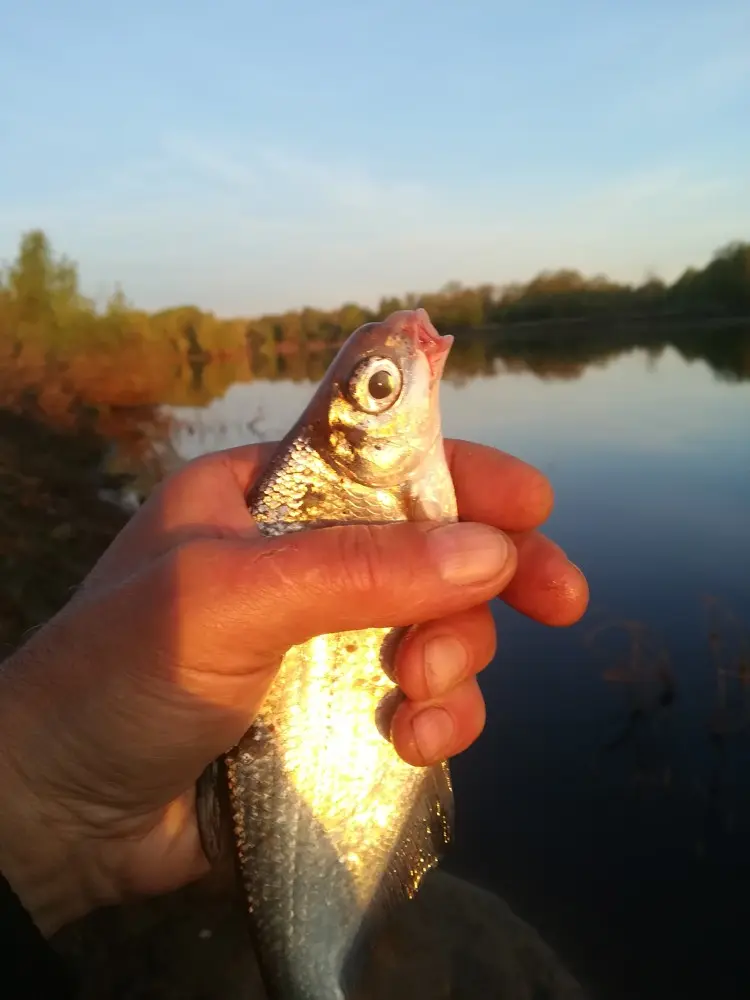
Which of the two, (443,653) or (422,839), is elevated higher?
(443,653)

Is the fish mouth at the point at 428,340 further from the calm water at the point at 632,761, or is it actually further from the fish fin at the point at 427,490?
the calm water at the point at 632,761

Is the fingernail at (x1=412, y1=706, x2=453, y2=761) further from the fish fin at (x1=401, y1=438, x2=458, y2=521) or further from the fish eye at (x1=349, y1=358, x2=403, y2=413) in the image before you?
the fish eye at (x1=349, y1=358, x2=403, y2=413)

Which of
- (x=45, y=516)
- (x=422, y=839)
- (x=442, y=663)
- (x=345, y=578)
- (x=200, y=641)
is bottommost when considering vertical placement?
(x=45, y=516)

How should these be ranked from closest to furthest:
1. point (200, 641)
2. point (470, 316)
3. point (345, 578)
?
point (345, 578), point (200, 641), point (470, 316)

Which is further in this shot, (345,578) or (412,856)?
(412,856)

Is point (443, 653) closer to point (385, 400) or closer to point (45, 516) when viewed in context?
point (385, 400)

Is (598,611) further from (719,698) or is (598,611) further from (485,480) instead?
(485,480)

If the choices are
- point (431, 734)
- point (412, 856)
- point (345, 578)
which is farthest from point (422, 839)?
point (345, 578)
